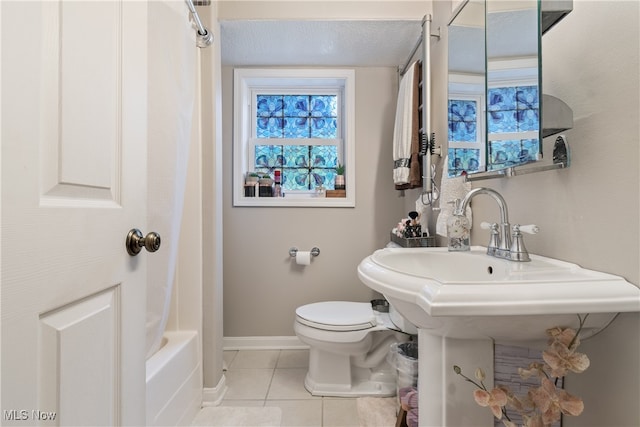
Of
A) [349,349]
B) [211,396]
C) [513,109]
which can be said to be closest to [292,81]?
[513,109]

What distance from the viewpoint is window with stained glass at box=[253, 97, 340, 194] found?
2432 millimetres

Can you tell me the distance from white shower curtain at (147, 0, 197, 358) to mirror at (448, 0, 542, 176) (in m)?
1.09

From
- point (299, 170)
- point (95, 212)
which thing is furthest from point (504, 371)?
point (299, 170)

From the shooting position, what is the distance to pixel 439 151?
5.11 ft

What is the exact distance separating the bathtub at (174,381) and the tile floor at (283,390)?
23 cm

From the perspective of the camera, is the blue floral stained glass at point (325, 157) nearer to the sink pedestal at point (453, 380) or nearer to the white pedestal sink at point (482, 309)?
the white pedestal sink at point (482, 309)

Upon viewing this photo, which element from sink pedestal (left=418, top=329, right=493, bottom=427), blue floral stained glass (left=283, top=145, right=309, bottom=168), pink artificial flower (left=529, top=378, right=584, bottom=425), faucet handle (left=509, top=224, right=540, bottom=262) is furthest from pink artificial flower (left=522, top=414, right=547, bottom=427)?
blue floral stained glass (left=283, top=145, right=309, bottom=168)

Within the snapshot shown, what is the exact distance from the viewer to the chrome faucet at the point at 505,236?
854 mm

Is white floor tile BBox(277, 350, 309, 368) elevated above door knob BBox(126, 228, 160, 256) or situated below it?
below

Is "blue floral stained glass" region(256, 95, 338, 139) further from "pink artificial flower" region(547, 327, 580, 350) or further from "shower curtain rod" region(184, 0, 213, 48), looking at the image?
"pink artificial flower" region(547, 327, 580, 350)

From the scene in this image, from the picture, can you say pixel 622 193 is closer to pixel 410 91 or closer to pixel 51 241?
pixel 51 241

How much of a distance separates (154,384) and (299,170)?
65.8 inches

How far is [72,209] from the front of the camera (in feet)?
1.80

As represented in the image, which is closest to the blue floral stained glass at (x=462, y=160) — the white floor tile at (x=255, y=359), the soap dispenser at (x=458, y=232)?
the soap dispenser at (x=458, y=232)
